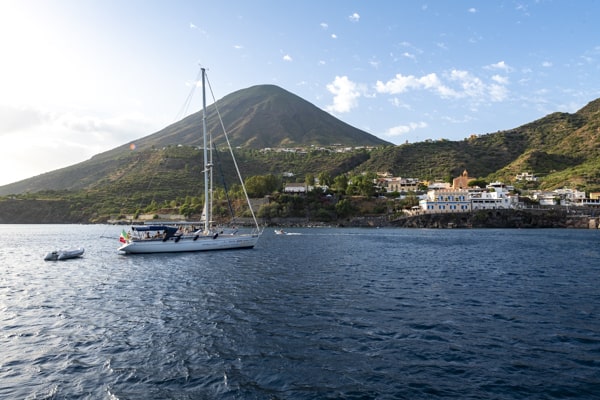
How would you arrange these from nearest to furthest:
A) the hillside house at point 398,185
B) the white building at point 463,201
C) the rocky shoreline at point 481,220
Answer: the rocky shoreline at point 481,220 → the white building at point 463,201 → the hillside house at point 398,185

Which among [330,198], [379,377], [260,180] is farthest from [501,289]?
[260,180]

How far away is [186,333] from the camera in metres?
15.6

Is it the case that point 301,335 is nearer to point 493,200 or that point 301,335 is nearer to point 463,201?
point 463,201

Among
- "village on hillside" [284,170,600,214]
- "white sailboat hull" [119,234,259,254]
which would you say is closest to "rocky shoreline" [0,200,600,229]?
"village on hillside" [284,170,600,214]

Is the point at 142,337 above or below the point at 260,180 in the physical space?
below

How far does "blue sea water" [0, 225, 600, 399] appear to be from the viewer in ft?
35.8

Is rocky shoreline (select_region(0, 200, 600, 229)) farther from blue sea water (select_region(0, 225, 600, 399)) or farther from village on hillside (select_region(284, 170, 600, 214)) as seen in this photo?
blue sea water (select_region(0, 225, 600, 399))

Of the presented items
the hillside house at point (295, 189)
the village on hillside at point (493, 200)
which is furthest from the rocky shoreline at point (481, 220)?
the hillside house at point (295, 189)

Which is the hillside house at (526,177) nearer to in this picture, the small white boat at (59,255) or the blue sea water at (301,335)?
the blue sea water at (301,335)

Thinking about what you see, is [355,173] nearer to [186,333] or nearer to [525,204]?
→ [525,204]

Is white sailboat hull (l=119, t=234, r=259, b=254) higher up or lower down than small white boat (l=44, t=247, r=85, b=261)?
higher up

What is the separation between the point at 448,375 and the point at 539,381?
7.84 ft

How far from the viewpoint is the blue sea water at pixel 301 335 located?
1092cm

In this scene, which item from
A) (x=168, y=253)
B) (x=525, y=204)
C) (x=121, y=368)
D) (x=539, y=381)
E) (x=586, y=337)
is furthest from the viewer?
(x=525, y=204)
